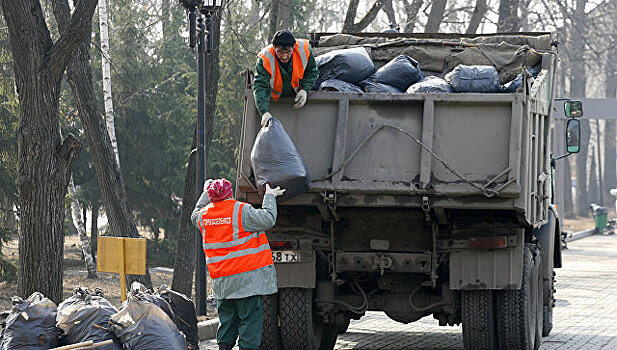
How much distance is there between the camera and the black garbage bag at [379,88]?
897cm

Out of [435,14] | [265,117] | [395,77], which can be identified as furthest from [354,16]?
[265,117]

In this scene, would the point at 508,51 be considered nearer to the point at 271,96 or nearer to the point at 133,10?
the point at 271,96

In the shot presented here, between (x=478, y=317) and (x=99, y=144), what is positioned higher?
(x=99, y=144)

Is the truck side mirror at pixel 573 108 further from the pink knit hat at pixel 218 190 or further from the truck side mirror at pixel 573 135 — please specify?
the pink knit hat at pixel 218 190

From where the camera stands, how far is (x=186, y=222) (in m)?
14.9

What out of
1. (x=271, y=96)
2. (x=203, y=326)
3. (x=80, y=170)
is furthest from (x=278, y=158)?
(x=80, y=170)

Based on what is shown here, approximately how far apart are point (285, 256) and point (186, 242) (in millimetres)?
6590

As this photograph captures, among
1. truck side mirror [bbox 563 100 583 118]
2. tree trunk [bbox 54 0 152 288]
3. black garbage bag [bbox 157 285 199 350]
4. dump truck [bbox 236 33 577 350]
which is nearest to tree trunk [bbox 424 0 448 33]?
tree trunk [bbox 54 0 152 288]

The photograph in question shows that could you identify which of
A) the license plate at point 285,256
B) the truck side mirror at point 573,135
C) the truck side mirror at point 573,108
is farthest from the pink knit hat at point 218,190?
the truck side mirror at point 573,108

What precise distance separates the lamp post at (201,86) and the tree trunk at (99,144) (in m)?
2.94

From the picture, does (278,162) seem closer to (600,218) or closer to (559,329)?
(559,329)

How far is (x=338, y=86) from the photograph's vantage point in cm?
876

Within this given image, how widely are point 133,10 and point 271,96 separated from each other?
17108 mm

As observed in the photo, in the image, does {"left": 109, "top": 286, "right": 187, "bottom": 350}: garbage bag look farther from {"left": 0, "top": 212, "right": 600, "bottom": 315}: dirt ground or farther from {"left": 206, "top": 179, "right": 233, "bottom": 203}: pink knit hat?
{"left": 0, "top": 212, "right": 600, "bottom": 315}: dirt ground
